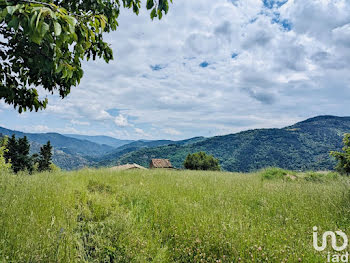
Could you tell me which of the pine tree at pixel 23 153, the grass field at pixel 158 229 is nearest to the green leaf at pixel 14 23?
the grass field at pixel 158 229

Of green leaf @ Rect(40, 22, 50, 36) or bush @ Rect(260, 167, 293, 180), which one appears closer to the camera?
green leaf @ Rect(40, 22, 50, 36)

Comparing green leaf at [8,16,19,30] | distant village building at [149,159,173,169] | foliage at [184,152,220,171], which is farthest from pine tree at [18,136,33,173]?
green leaf at [8,16,19,30]

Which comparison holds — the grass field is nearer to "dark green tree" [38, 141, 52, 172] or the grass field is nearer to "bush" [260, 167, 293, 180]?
"bush" [260, 167, 293, 180]

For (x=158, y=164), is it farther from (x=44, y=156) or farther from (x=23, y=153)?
(x=23, y=153)

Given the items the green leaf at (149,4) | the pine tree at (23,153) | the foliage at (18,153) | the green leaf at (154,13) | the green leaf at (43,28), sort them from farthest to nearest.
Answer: the pine tree at (23,153) → the foliage at (18,153) → the green leaf at (154,13) → the green leaf at (149,4) → the green leaf at (43,28)

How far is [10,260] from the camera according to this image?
2.41 meters

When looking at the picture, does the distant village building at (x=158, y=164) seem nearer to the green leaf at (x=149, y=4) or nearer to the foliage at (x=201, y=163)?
the foliage at (x=201, y=163)

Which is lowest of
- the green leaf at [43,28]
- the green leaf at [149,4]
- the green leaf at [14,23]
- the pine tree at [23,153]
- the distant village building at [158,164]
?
the distant village building at [158,164]

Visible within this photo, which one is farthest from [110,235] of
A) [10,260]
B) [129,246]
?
[10,260]

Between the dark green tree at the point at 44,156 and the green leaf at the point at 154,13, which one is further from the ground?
the green leaf at the point at 154,13

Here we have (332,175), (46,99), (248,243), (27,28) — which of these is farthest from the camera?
(332,175)

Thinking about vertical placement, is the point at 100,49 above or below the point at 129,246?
above

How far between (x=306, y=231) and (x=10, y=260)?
4.85m

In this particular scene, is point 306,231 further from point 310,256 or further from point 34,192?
point 34,192
